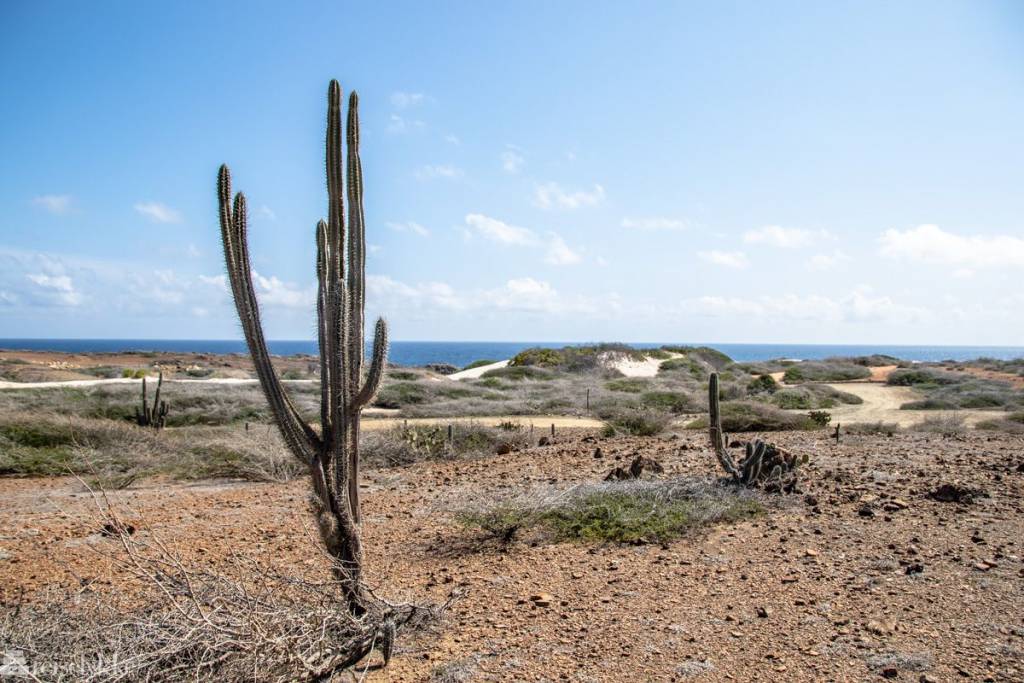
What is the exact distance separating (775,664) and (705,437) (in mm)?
9432

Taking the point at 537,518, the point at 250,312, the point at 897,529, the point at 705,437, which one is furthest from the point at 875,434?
the point at 250,312

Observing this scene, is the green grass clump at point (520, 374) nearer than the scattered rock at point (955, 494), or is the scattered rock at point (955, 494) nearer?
the scattered rock at point (955, 494)

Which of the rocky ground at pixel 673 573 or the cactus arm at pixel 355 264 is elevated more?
the cactus arm at pixel 355 264

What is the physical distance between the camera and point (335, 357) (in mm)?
4562

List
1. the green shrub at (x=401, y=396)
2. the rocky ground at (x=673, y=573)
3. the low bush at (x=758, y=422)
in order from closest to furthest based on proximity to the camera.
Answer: the rocky ground at (x=673, y=573), the low bush at (x=758, y=422), the green shrub at (x=401, y=396)

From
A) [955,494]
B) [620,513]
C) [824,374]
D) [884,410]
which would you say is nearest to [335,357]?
[620,513]

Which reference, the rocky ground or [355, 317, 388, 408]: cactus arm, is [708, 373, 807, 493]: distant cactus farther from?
[355, 317, 388, 408]: cactus arm

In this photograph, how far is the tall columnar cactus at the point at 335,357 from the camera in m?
4.54

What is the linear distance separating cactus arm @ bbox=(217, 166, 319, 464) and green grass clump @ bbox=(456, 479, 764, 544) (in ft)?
8.46

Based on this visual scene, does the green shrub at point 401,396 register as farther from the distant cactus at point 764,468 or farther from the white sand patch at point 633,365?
the white sand patch at point 633,365

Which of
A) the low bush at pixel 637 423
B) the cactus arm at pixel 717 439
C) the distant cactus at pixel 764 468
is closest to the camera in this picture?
the distant cactus at pixel 764 468

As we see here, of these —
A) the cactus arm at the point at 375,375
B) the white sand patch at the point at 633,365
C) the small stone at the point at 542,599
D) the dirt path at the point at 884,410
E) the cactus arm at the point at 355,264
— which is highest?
the cactus arm at the point at 355,264

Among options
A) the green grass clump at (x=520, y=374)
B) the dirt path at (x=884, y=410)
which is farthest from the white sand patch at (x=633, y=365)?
the dirt path at (x=884, y=410)

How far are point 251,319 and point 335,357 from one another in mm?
599
